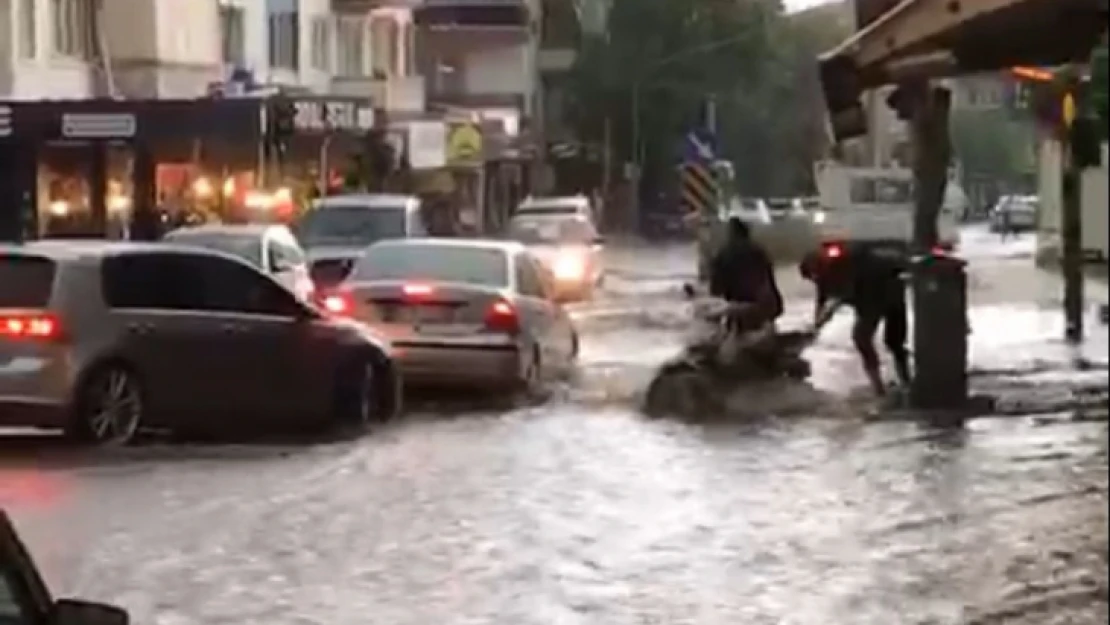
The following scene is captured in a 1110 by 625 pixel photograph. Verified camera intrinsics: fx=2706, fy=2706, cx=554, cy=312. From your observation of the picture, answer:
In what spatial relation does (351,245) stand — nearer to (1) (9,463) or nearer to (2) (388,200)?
(2) (388,200)

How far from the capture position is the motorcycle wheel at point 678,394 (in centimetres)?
2250

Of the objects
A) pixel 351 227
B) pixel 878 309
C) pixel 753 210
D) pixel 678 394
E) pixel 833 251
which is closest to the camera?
pixel 678 394

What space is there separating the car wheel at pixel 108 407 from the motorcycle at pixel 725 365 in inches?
190

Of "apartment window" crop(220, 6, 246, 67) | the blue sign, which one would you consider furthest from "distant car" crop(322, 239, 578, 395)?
"apartment window" crop(220, 6, 246, 67)

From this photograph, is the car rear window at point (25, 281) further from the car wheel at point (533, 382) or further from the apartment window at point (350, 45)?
the apartment window at point (350, 45)

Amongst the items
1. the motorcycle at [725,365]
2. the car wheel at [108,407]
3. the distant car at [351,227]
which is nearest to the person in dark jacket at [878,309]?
the motorcycle at [725,365]

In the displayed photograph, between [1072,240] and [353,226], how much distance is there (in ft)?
56.2

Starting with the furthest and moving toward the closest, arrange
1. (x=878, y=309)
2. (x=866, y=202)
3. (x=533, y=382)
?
1. (x=866, y=202)
2. (x=533, y=382)
3. (x=878, y=309)

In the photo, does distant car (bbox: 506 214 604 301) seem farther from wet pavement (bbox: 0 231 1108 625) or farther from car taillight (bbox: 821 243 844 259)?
wet pavement (bbox: 0 231 1108 625)

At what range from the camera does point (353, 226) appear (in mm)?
32562

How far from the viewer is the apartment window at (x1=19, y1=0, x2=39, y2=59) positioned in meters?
40.8

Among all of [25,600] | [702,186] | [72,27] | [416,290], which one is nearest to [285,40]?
[72,27]

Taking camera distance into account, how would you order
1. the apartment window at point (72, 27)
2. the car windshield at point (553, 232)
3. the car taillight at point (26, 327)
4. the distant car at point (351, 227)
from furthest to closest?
the car windshield at point (553, 232)
the apartment window at point (72, 27)
the distant car at point (351, 227)
the car taillight at point (26, 327)

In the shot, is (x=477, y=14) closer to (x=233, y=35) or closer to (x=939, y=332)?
(x=233, y=35)
